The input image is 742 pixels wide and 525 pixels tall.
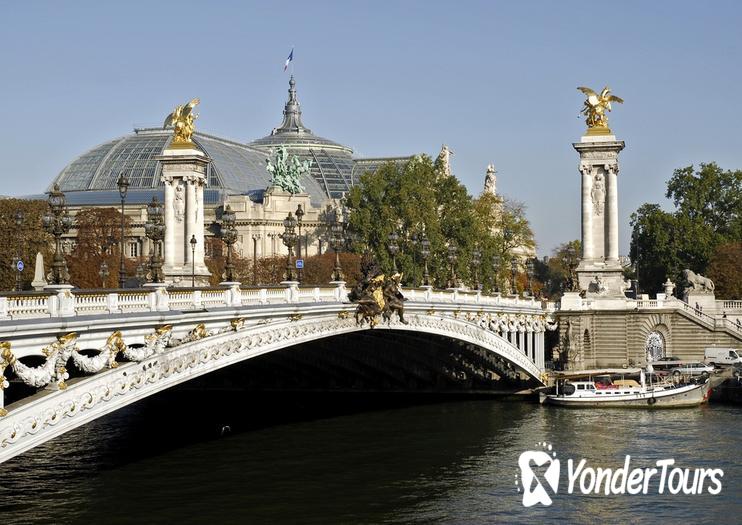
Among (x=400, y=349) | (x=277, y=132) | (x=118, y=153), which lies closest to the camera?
(x=400, y=349)

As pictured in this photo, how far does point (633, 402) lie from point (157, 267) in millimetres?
30802

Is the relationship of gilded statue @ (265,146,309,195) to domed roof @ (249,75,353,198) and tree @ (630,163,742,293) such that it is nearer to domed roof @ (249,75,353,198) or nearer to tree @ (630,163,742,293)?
domed roof @ (249,75,353,198)

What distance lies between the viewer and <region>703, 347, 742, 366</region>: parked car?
235 ft

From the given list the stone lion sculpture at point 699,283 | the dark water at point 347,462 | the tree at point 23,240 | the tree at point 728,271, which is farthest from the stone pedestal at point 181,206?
the tree at point 728,271

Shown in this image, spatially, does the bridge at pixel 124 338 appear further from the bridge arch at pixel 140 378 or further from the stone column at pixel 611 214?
the stone column at pixel 611 214

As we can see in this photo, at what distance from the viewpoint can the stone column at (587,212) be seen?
80000mm

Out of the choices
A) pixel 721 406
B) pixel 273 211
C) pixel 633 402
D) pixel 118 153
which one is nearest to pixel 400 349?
pixel 633 402

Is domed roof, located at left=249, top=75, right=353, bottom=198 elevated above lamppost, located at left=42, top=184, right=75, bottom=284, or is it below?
above

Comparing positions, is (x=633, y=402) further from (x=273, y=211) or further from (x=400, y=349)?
(x=273, y=211)

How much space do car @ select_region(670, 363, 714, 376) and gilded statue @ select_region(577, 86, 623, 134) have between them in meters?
16.5

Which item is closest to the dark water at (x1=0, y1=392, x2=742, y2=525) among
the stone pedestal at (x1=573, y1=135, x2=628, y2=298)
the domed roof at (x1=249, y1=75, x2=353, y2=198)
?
the stone pedestal at (x1=573, y1=135, x2=628, y2=298)

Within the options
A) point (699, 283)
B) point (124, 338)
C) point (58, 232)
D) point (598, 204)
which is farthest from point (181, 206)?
point (58, 232)

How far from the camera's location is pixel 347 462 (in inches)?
1779

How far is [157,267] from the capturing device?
38.6 meters
